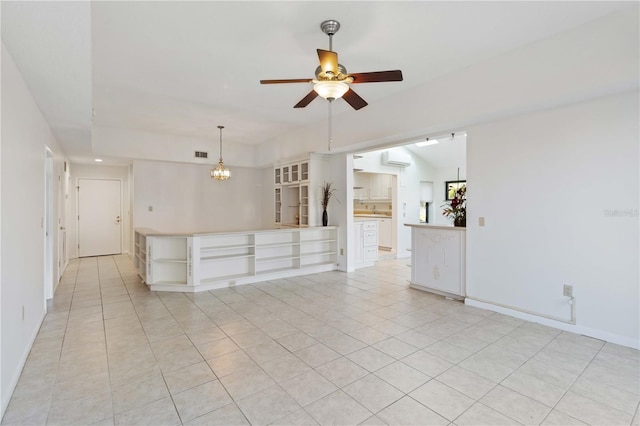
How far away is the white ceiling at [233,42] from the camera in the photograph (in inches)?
90.7

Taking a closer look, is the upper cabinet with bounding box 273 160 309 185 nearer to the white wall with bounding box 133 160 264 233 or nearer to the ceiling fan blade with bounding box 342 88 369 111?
the white wall with bounding box 133 160 264 233

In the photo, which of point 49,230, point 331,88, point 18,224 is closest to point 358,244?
point 331,88

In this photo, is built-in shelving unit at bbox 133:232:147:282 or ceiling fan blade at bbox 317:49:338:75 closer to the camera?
ceiling fan blade at bbox 317:49:338:75

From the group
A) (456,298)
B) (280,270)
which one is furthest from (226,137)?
(456,298)

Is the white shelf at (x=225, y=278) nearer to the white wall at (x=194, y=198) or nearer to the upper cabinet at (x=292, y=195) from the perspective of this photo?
the upper cabinet at (x=292, y=195)

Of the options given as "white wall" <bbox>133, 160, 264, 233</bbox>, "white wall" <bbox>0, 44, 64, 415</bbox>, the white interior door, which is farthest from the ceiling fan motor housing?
the white interior door

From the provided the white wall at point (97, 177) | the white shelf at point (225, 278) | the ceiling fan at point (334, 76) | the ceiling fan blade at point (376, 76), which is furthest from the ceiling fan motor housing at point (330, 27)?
the white wall at point (97, 177)

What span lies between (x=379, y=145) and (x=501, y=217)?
7.29ft

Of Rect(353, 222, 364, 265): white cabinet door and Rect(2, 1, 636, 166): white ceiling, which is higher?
Rect(2, 1, 636, 166): white ceiling

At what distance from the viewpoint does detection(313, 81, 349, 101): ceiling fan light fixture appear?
2.69 m

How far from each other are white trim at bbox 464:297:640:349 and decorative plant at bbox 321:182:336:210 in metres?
3.18

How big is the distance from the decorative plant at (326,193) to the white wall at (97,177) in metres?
5.00

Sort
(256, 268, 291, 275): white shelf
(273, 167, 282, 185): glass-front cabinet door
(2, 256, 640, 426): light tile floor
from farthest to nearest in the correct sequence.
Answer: (273, 167, 282, 185): glass-front cabinet door
(256, 268, 291, 275): white shelf
(2, 256, 640, 426): light tile floor

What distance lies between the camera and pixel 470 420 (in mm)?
1953
